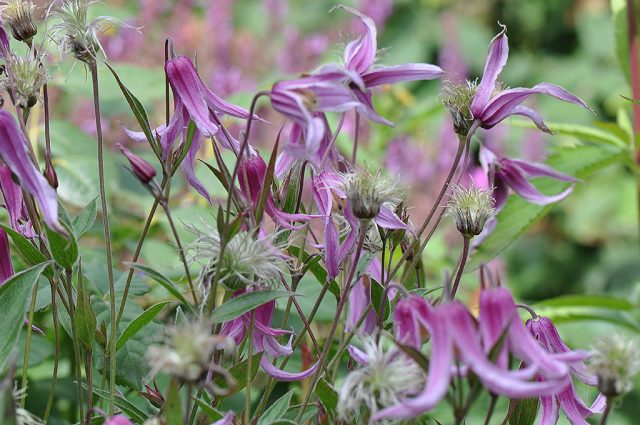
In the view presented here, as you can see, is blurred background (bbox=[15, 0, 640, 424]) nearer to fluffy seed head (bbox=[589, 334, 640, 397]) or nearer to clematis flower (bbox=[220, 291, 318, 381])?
clematis flower (bbox=[220, 291, 318, 381])

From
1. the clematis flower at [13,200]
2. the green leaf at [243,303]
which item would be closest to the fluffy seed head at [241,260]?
the green leaf at [243,303]

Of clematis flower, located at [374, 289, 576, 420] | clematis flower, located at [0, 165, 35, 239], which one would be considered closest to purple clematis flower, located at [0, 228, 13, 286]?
clematis flower, located at [0, 165, 35, 239]

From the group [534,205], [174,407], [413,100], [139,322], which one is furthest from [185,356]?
[413,100]

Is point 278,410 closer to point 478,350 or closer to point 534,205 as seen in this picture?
point 478,350

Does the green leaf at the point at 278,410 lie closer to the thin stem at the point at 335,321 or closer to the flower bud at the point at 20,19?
the thin stem at the point at 335,321

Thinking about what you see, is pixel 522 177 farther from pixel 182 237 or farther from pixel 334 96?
pixel 182 237
